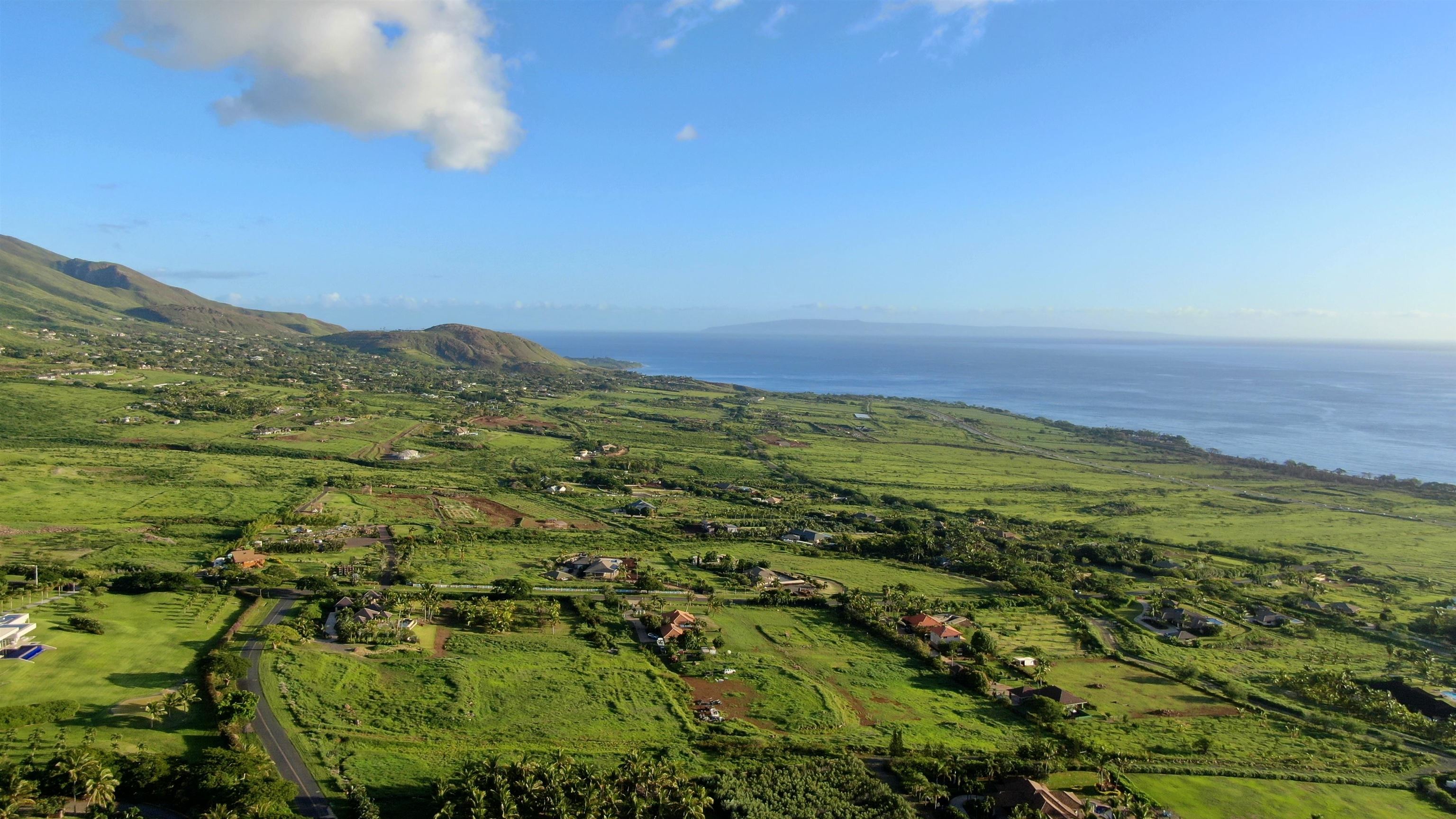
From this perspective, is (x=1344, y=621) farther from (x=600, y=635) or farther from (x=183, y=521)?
(x=183, y=521)

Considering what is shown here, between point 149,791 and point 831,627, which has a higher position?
point 149,791

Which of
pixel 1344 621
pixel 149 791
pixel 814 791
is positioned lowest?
pixel 1344 621

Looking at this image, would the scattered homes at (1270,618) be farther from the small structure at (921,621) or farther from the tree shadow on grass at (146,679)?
the tree shadow on grass at (146,679)

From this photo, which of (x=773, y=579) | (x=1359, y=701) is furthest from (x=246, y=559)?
(x=1359, y=701)

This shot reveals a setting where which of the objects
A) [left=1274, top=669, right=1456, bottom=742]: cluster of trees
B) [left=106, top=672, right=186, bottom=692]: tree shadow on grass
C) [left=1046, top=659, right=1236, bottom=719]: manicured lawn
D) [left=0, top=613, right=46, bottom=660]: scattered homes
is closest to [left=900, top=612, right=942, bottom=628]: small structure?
[left=1046, top=659, right=1236, bottom=719]: manicured lawn

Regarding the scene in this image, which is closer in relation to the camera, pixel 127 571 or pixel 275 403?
pixel 127 571

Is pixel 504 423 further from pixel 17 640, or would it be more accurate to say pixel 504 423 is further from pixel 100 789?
pixel 100 789

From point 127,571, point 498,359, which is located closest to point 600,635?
point 127,571
